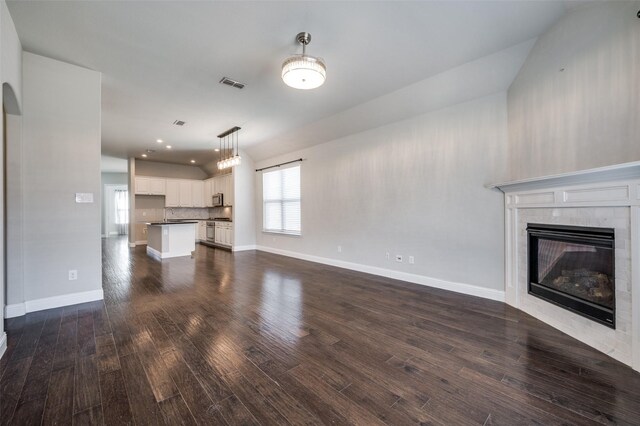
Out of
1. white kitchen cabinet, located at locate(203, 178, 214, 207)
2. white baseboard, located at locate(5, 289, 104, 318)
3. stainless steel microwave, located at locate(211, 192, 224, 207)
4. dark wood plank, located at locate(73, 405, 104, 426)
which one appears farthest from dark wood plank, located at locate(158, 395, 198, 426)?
white kitchen cabinet, located at locate(203, 178, 214, 207)

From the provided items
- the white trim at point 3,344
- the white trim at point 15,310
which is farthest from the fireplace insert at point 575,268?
the white trim at point 15,310

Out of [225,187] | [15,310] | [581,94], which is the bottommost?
[15,310]

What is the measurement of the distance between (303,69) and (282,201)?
4.80 meters

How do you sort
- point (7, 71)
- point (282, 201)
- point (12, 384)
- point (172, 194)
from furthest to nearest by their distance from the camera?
point (172, 194) → point (282, 201) → point (7, 71) → point (12, 384)

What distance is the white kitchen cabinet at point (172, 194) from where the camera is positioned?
30.3 ft

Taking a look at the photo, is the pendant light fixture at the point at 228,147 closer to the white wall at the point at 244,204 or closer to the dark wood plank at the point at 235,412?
the white wall at the point at 244,204

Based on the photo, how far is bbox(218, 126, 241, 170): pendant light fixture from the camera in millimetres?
6035

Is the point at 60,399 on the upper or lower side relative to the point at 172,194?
lower

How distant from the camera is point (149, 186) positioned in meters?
8.90

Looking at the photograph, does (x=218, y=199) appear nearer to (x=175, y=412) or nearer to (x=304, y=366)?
(x=304, y=366)

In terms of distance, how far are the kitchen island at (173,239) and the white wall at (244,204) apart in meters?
1.28

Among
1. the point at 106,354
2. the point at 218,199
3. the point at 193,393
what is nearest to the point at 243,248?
the point at 218,199

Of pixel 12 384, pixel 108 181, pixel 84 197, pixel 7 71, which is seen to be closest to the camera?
pixel 12 384

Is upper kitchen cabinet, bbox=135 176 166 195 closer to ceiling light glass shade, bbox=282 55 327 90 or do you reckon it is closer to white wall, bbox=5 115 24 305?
white wall, bbox=5 115 24 305
